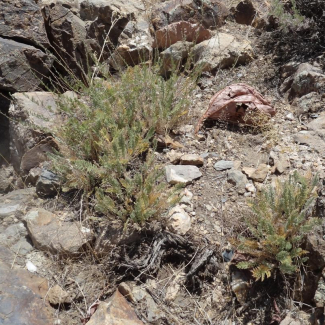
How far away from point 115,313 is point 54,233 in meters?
0.82

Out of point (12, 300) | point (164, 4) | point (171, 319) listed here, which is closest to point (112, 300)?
point (171, 319)

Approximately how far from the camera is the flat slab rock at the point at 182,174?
297cm

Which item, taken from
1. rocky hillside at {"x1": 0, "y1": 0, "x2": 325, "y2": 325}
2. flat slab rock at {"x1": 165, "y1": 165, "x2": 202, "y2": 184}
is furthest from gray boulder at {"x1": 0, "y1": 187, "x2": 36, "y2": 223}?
flat slab rock at {"x1": 165, "y1": 165, "x2": 202, "y2": 184}

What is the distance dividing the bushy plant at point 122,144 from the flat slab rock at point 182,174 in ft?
0.29

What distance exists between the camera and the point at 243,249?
7.68 feet

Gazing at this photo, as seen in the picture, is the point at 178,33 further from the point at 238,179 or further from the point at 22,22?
the point at 238,179

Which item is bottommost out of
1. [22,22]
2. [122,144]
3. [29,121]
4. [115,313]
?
[115,313]

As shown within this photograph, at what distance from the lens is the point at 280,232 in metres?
2.33

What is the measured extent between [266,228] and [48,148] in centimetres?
206

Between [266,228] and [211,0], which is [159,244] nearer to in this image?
[266,228]

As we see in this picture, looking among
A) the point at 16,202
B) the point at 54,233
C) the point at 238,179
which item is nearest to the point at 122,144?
the point at 54,233

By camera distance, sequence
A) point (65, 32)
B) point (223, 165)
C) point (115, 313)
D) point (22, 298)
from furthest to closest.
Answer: point (65, 32) → point (223, 165) → point (22, 298) → point (115, 313)

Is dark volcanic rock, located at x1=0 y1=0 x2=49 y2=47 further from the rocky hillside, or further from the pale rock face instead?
the pale rock face

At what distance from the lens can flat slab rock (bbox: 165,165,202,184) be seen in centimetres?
297
